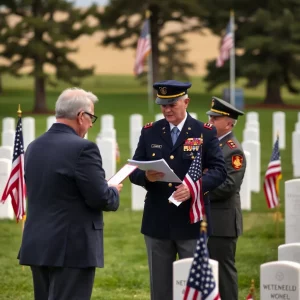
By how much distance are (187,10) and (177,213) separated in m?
44.1

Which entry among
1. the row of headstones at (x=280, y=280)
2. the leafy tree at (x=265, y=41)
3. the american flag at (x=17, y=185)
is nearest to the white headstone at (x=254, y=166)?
the american flag at (x=17, y=185)

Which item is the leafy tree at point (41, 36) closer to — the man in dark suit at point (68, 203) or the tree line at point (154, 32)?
the tree line at point (154, 32)

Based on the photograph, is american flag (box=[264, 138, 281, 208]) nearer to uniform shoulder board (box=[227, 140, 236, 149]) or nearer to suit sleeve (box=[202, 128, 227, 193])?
uniform shoulder board (box=[227, 140, 236, 149])

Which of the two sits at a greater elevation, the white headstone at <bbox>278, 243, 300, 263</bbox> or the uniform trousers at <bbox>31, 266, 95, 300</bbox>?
the white headstone at <bbox>278, 243, 300, 263</bbox>

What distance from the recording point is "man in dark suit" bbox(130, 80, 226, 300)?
737 cm

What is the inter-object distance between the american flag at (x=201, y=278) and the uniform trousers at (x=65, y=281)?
935mm

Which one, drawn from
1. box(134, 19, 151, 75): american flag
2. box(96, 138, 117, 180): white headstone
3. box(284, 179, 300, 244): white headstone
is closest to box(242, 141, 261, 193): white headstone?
box(96, 138, 117, 180): white headstone

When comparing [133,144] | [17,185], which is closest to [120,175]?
[17,185]

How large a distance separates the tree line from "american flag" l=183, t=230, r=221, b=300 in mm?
36391

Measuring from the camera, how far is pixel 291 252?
24.6 ft

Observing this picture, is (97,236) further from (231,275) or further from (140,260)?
(140,260)

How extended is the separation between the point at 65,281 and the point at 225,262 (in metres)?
2.03

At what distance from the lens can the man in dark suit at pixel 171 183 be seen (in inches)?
290

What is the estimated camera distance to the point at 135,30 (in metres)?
52.3
